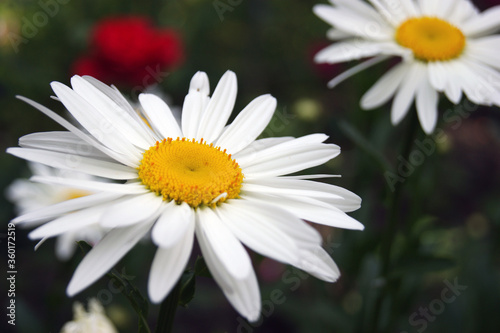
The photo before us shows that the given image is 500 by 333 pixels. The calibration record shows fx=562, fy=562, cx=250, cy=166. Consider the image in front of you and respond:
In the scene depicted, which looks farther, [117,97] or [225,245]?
[117,97]

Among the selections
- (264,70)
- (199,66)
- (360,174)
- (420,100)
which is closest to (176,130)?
(420,100)

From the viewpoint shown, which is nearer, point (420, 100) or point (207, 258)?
point (207, 258)

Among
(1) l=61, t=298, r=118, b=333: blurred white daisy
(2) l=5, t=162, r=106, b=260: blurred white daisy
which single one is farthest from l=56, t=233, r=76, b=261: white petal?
(1) l=61, t=298, r=118, b=333: blurred white daisy

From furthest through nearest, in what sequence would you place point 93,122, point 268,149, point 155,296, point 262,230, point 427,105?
1. point 427,105
2. point 268,149
3. point 93,122
4. point 262,230
5. point 155,296

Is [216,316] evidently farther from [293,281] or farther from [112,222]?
[112,222]

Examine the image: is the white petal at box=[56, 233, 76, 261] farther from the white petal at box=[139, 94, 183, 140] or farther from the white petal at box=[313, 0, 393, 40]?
the white petal at box=[313, 0, 393, 40]

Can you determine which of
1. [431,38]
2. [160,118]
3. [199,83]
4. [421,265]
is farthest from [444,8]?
[160,118]

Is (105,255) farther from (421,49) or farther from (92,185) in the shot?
(421,49)
